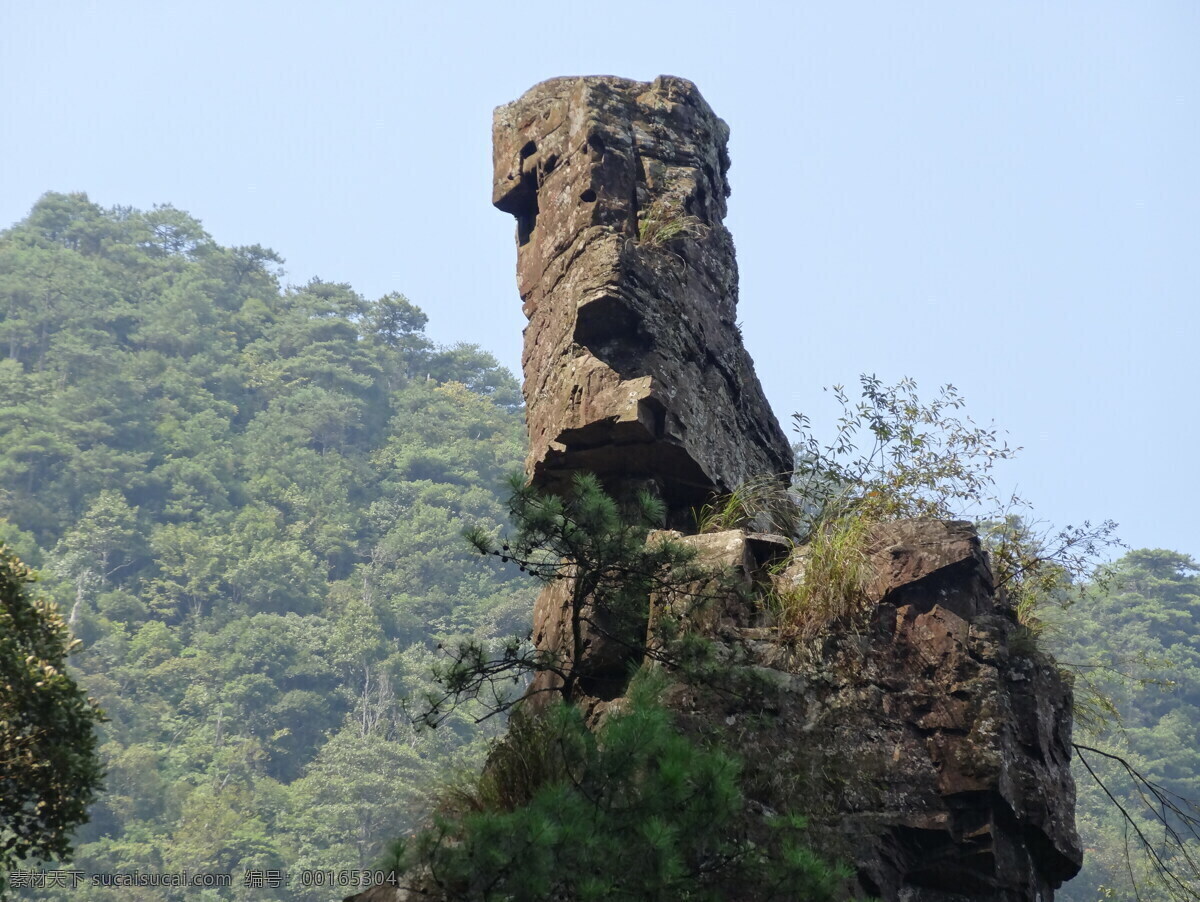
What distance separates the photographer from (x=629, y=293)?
7.47 meters

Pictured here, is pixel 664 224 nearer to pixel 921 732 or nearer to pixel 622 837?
pixel 921 732

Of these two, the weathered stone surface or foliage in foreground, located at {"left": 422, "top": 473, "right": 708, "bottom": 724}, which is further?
the weathered stone surface

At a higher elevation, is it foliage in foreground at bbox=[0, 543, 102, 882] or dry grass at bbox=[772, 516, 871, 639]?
dry grass at bbox=[772, 516, 871, 639]

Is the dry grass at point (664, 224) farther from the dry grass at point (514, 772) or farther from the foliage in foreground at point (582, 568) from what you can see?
the dry grass at point (514, 772)

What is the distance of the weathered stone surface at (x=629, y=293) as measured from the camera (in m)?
7.19

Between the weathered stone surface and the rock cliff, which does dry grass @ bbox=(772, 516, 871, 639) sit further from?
the weathered stone surface

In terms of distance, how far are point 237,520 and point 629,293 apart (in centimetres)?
5235

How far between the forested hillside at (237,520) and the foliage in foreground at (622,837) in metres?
25.1

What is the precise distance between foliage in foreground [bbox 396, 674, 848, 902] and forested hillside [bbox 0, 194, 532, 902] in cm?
2507

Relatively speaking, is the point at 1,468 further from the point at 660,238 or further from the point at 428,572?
the point at 660,238

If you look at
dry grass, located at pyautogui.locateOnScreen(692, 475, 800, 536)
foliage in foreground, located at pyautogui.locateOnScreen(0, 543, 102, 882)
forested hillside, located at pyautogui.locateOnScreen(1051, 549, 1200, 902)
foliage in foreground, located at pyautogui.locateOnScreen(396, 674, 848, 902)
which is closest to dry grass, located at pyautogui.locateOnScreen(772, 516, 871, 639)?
dry grass, located at pyautogui.locateOnScreen(692, 475, 800, 536)

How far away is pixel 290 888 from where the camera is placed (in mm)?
36469

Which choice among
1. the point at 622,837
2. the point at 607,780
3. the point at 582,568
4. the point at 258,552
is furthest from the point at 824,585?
the point at 258,552

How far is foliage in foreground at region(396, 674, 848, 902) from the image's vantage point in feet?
14.0
